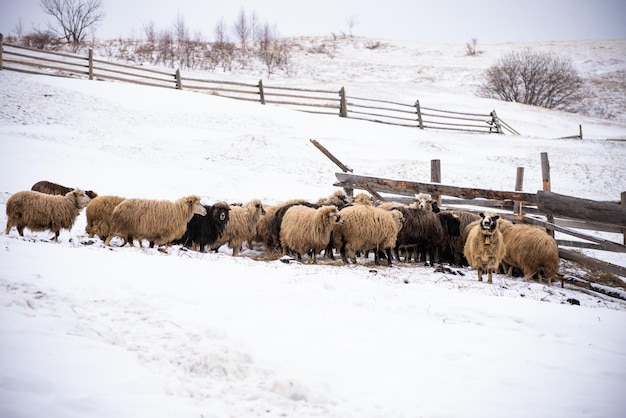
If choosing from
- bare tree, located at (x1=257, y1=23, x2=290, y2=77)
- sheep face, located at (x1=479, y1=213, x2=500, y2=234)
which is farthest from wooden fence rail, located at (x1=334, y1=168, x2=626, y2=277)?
bare tree, located at (x1=257, y1=23, x2=290, y2=77)

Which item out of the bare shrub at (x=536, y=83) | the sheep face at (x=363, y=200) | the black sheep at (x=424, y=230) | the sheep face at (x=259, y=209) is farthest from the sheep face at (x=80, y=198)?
the bare shrub at (x=536, y=83)

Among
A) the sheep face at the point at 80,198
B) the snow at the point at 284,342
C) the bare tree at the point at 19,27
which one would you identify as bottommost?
the snow at the point at 284,342

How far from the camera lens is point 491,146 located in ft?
80.2

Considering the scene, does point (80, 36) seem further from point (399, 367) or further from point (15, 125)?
point (399, 367)

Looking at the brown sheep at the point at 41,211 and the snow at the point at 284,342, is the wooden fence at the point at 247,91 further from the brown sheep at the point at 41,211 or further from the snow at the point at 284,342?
the snow at the point at 284,342

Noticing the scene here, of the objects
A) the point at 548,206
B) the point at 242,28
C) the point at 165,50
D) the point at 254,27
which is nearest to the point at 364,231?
the point at 548,206

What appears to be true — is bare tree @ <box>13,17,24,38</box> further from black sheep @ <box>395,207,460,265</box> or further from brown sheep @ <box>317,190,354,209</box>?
black sheep @ <box>395,207,460,265</box>

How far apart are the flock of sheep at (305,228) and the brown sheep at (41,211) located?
0.02 m

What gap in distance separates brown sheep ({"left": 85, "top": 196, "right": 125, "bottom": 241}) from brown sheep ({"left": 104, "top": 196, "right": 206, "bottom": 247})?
0.40 metres

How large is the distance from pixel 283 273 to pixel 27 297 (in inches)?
127

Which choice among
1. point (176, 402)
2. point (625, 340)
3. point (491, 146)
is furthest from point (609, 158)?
point (176, 402)

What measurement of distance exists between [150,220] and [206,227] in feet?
4.84

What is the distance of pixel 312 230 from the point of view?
31.6ft

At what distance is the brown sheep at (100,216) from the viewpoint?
31.1 feet
